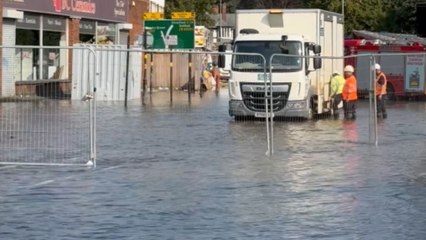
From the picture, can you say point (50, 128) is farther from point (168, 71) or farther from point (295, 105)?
point (168, 71)

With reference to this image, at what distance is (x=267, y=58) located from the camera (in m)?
26.5

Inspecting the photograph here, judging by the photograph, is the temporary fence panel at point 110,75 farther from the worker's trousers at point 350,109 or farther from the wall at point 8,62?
the worker's trousers at point 350,109

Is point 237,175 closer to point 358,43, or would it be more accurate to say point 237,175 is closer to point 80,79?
point 80,79

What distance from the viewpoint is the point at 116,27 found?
54344 millimetres

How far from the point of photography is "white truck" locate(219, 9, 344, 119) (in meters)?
25.9

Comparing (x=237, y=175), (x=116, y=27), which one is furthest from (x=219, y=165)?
(x=116, y=27)

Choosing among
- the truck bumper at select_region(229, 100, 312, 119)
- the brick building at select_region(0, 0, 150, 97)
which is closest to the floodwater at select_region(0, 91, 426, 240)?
the truck bumper at select_region(229, 100, 312, 119)

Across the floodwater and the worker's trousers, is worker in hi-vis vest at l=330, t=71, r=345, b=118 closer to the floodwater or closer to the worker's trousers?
the worker's trousers

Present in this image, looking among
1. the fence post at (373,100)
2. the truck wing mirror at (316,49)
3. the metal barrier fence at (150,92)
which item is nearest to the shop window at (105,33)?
the metal barrier fence at (150,92)

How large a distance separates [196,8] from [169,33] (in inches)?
1476

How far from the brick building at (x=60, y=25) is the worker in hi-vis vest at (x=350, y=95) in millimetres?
7872

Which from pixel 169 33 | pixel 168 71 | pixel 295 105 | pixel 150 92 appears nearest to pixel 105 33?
pixel 169 33

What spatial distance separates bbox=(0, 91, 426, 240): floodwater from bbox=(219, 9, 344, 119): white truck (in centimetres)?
325

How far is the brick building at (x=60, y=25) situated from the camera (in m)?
32.0
